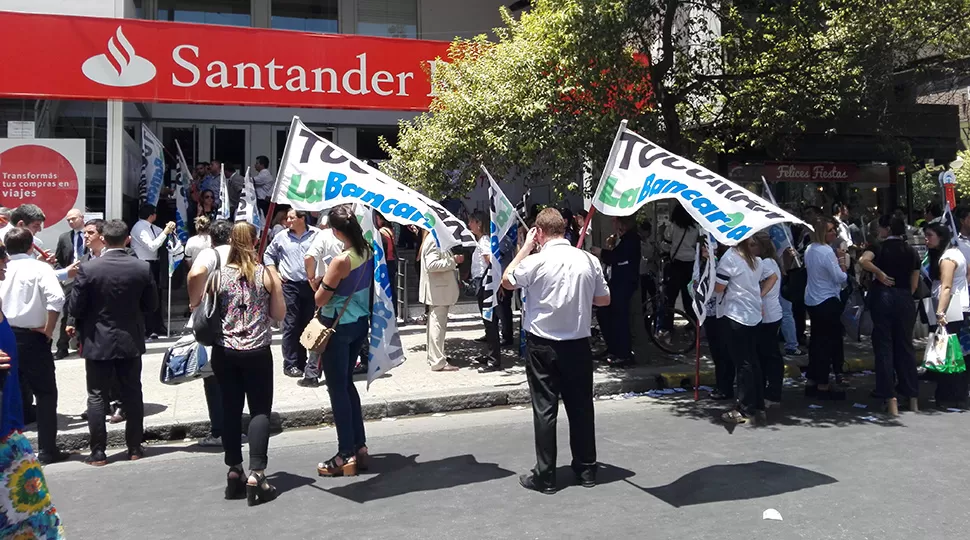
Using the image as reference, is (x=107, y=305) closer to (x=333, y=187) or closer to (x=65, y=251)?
(x=333, y=187)

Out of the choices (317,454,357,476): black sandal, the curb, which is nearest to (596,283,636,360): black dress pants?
the curb

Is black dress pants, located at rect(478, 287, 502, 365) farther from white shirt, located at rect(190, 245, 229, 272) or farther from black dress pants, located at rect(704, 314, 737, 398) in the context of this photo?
white shirt, located at rect(190, 245, 229, 272)

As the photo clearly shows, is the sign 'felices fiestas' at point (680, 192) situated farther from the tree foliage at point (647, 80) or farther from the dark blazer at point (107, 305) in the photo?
the dark blazer at point (107, 305)

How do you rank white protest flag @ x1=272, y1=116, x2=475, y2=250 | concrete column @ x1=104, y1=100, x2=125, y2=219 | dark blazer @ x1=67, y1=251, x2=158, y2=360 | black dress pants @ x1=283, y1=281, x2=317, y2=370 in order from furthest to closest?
concrete column @ x1=104, y1=100, x2=125, y2=219
black dress pants @ x1=283, y1=281, x2=317, y2=370
dark blazer @ x1=67, y1=251, x2=158, y2=360
white protest flag @ x1=272, y1=116, x2=475, y2=250

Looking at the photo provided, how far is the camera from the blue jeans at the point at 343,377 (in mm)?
5871

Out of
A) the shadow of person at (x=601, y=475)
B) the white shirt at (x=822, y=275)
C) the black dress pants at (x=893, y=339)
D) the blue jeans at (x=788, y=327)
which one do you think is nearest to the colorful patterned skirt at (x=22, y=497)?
the shadow of person at (x=601, y=475)

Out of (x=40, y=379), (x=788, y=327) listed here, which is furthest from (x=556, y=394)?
(x=788, y=327)

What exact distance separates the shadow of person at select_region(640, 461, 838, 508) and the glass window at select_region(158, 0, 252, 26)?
47.0 feet

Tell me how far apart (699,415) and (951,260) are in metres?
2.82

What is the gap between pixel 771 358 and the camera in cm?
780

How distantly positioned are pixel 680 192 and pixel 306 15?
43.4 feet

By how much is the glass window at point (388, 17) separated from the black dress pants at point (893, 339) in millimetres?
12239

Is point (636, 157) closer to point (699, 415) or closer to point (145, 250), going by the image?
point (699, 415)

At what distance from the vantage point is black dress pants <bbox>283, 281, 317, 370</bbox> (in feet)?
30.8
